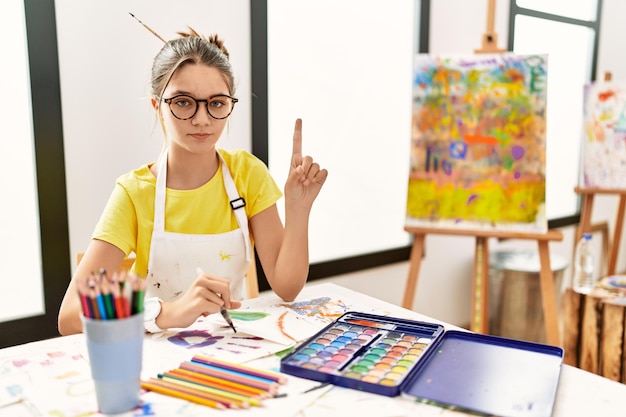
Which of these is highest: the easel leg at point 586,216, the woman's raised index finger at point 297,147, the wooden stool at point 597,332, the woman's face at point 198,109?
the woman's face at point 198,109

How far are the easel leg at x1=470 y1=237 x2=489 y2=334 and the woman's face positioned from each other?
53.0 inches

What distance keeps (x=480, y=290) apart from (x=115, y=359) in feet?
5.75

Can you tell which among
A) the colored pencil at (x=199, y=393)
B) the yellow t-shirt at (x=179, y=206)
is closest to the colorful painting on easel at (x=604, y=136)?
the yellow t-shirt at (x=179, y=206)

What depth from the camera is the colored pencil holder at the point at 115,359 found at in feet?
2.45

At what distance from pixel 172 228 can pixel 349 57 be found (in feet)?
4.84

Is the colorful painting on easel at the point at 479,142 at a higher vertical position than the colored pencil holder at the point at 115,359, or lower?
higher

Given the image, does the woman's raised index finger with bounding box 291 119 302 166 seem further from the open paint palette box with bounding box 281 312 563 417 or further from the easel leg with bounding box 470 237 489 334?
the easel leg with bounding box 470 237 489 334

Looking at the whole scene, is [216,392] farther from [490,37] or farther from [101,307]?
[490,37]

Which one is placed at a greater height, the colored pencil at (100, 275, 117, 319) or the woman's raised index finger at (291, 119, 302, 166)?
the woman's raised index finger at (291, 119, 302, 166)

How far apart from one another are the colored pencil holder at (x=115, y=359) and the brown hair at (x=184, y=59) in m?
0.77

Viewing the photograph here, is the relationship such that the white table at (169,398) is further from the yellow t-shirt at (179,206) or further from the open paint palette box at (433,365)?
the yellow t-shirt at (179,206)

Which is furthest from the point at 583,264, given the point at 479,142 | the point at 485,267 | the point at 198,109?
A: the point at 198,109

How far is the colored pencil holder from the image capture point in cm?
75

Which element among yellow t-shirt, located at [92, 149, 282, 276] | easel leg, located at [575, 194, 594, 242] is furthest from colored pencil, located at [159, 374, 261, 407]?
easel leg, located at [575, 194, 594, 242]
